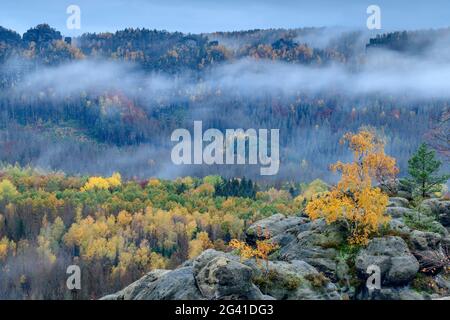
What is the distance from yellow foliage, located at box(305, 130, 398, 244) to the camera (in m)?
59.6

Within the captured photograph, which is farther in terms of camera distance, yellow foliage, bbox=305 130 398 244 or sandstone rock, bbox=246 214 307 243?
sandstone rock, bbox=246 214 307 243

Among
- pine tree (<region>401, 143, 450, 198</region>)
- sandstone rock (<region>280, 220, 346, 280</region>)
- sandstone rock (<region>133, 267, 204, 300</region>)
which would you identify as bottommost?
sandstone rock (<region>280, 220, 346, 280</region>)

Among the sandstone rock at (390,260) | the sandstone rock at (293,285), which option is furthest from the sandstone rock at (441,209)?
the sandstone rock at (293,285)

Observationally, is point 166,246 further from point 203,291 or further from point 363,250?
point 203,291

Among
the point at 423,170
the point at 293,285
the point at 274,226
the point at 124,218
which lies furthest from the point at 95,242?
the point at 293,285

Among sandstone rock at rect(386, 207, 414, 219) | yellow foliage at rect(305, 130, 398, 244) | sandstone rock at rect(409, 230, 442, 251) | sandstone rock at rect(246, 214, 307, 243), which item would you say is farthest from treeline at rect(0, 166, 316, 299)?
sandstone rock at rect(409, 230, 442, 251)

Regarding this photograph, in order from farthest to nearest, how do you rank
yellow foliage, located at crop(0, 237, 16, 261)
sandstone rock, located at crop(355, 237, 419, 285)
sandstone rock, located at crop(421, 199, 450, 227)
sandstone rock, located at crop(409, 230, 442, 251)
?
yellow foliage, located at crop(0, 237, 16, 261) < sandstone rock, located at crop(421, 199, 450, 227) < sandstone rock, located at crop(409, 230, 442, 251) < sandstone rock, located at crop(355, 237, 419, 285)

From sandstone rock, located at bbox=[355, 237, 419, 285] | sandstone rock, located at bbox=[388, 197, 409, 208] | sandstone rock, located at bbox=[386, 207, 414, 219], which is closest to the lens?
sandstone rock, located at bbox=[355, 237, 419, 285]

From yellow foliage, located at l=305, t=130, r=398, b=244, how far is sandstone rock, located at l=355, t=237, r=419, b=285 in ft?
5.46

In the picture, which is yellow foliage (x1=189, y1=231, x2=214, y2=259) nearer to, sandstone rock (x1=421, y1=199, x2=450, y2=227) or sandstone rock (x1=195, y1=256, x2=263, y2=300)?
sandstone rock (x1=421, y1=199, x2=450, y2=227)

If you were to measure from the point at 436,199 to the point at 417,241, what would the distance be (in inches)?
461

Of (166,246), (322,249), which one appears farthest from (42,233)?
(322,249)

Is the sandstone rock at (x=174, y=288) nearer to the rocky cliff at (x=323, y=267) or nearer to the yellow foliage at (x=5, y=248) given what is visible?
the rocky cliff at (x=323, y=267)
